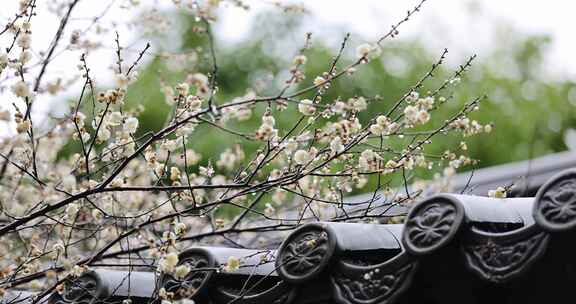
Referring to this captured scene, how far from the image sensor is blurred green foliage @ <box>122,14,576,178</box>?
56.2 ft

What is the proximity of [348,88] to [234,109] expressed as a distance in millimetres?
15745

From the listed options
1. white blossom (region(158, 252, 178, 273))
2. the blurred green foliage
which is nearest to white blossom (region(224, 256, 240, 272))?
white blossom (region(158, 252, 178, 273))

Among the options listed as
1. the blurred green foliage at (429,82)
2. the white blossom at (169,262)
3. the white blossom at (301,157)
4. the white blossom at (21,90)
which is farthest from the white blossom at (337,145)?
the blurred green foliage at (429,82)

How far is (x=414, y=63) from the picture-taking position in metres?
19.5

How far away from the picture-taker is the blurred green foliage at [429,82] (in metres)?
17.1

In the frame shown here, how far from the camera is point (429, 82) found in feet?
58.1

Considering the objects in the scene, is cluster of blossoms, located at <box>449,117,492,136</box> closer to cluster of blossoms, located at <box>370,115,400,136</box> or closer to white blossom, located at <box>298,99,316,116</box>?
cluster of blossoms, located at <box>370,115,400,136</box>

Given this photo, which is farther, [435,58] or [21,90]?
[435,58]

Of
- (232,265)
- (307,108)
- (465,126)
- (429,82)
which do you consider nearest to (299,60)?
(307,108)

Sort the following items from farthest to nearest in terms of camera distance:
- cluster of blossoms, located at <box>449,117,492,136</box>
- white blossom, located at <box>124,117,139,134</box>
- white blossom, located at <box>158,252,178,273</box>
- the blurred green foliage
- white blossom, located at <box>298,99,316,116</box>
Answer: the blurred green foliage → cluster of blossoms, located at <box>449,117,492,136</box> → white blossom, located at <box>124,117,139,134</box> → white blossom, located at <box>298,99,316,116</box> → white blossom, located at <box>158,252,178,273</box>

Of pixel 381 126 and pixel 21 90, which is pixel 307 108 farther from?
pixel 21 90

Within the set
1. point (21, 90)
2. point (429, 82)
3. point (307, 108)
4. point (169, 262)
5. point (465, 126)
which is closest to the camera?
point (169, 262)

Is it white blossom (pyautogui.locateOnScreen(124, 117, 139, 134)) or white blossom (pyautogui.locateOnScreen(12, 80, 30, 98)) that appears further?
white blossom (pyautogui.locateOnScreen(124, 117, 139, 134))

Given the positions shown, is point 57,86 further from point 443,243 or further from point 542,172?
point 542,172
